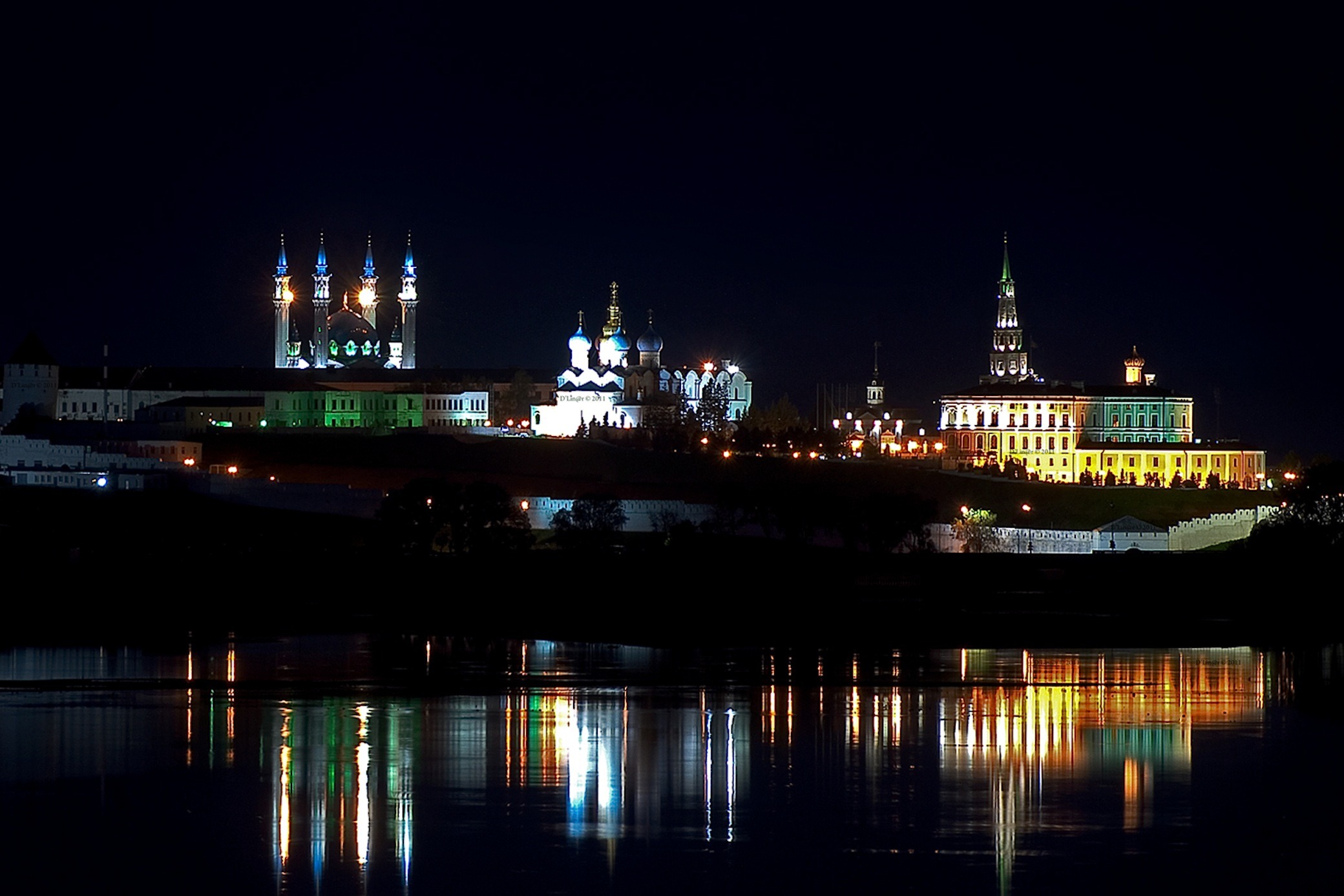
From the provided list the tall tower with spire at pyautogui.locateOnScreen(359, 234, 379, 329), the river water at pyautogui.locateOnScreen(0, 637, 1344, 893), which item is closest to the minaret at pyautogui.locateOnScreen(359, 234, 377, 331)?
the tall tower with spire at pyautogui.locateOnScreen(359, 234, 379, 329)

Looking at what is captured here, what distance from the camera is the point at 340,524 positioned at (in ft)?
240

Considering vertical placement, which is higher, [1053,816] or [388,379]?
[388,379]

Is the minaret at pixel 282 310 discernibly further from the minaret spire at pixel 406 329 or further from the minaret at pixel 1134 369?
the minaret at pixel 1134 369

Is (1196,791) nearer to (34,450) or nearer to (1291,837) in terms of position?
(1291,837)

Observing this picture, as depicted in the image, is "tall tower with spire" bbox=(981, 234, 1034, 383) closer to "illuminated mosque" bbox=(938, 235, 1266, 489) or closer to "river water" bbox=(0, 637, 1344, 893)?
"illuminated mosque" bbox=(938, 235, 1266, 489)

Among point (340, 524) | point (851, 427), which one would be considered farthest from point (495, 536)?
point (851, 427)

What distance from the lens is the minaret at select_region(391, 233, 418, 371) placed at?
420 ft

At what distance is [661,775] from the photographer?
92.8 feet

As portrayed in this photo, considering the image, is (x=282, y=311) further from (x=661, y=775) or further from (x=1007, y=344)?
(x=661, y=775)

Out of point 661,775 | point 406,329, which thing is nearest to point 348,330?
point 406,329

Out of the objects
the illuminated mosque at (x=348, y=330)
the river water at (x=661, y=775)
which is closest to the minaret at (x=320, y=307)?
the illuminated mosque at (x=348, y=330)

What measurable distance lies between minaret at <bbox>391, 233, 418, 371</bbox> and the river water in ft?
287

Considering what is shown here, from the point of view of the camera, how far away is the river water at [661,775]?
23.2 metres

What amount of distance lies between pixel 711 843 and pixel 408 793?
13.6 feet
